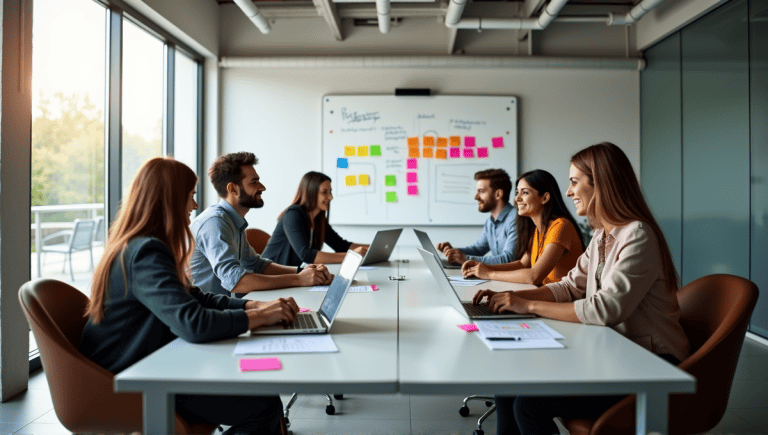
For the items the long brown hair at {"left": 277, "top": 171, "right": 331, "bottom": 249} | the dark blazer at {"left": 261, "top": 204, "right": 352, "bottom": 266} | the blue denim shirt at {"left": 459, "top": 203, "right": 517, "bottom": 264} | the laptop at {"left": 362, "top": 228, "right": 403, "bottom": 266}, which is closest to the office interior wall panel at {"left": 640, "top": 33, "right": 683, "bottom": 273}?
the blue denim shirt at {"left": 459, "top": 203, "right": 517, "bottom": 264}

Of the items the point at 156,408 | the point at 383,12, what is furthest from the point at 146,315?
the point at 383,12

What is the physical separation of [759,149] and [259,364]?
3967 millimetres

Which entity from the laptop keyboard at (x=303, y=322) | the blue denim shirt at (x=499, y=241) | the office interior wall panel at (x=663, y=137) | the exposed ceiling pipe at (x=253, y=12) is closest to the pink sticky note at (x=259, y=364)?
the laptop keyboard at (x=303, y=322)

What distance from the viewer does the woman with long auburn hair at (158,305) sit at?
146 centimetres

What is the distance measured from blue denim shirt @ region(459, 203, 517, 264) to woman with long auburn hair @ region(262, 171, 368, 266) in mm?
812

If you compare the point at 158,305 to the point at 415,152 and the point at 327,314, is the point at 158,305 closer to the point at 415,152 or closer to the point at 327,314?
the point at 327,314

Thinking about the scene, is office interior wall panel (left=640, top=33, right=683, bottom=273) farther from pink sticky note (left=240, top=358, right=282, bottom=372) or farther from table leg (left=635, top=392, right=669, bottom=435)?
pink sticky note (left=240, top=358, right=282, bottom=372)

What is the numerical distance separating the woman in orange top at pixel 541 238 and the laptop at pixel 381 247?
497 millimetres

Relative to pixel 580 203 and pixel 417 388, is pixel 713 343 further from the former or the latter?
pixel 417 388

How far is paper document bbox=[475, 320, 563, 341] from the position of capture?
1.54 meters

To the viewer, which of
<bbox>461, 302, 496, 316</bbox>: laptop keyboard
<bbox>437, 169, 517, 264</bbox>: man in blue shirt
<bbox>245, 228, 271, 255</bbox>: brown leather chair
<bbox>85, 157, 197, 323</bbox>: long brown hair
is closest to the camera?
<bbox>85, 157, 197, 323</bbox>: long brown hair

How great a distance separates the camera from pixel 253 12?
4.57 m

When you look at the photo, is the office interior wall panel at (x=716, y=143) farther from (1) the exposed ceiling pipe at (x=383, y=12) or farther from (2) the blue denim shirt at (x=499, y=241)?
(1) the exposed ceiling pipe at (x=383, y=12)

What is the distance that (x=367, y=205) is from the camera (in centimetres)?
555
